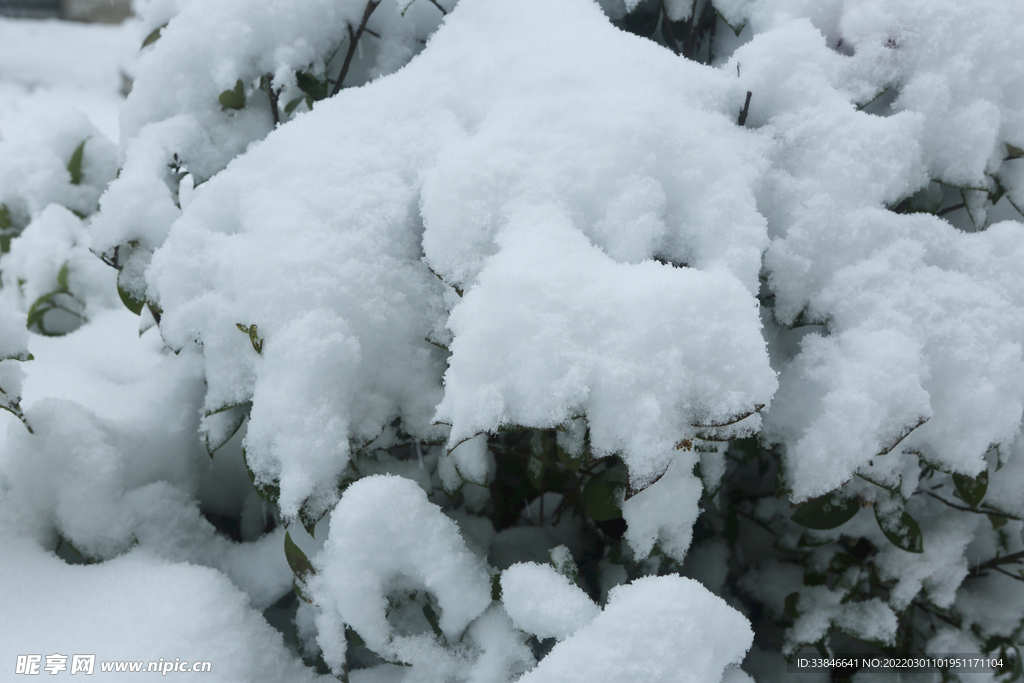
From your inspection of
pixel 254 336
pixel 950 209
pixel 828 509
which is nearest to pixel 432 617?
pixel 254 336

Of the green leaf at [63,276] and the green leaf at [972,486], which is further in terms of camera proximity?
the green leaf at [63,276]

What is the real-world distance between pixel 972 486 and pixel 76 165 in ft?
5.39

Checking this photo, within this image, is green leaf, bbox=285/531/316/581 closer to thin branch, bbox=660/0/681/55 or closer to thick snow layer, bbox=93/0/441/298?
thick snow layer, bbox=93/0/441/298

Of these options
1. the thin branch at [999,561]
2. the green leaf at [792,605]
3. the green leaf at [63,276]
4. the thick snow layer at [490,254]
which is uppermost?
the thick snow layer at [490,254]

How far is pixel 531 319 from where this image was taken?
0.58m

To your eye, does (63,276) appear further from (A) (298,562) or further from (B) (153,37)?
(A) (298,562)

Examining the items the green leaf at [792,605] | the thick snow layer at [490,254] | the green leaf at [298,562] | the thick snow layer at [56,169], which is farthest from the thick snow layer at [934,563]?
the thick snow layer at [56,169]

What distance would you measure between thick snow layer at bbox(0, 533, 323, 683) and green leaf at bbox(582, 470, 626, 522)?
41 centimetres

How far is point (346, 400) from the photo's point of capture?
0.70m

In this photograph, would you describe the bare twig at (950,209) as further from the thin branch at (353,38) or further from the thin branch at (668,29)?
the thin branch at (353,38)

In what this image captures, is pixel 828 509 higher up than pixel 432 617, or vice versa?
pixel 828 509

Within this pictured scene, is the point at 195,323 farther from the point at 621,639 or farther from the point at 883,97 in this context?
the point at 883,97

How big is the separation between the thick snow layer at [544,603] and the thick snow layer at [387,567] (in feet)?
0.17

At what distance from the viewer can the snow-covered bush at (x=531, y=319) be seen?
0.60m
